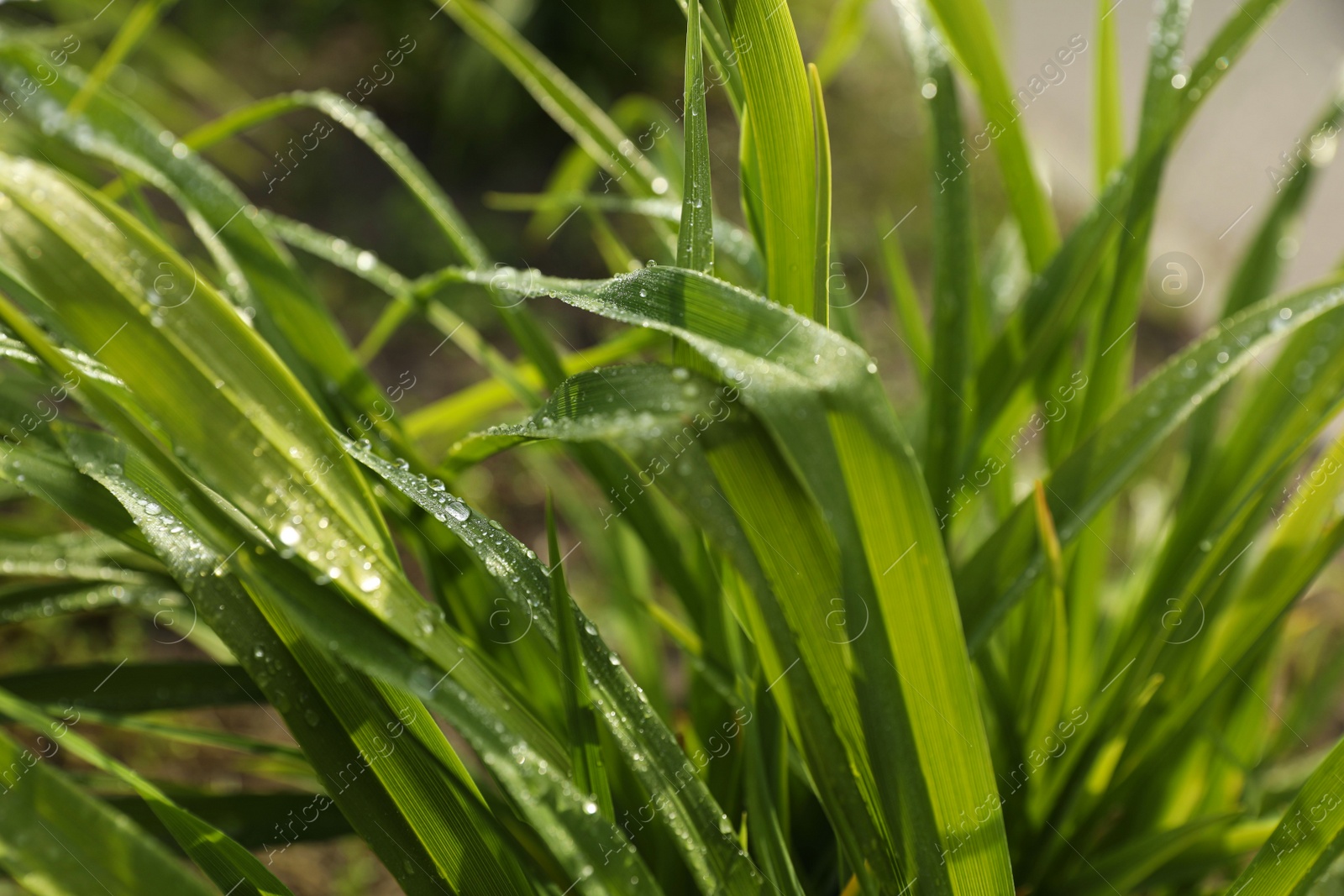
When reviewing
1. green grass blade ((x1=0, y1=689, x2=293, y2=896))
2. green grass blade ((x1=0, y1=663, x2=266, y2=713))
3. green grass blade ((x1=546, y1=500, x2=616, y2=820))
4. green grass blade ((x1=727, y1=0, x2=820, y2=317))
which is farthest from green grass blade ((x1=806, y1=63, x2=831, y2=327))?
green grass blade ((x1=0, y1=663, x2=266, y2=713))

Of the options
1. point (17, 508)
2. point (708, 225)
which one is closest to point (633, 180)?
point (708, 225)

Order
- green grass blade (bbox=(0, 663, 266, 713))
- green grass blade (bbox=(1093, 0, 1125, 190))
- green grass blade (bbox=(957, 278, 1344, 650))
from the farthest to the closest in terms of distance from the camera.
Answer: green grass blade (bbox=(1093, 0, 1125, 190)), green grass blade (bbox=(0, 663, 266, 713)), green grass blade (bbox=(957, 278, 1344, 650))

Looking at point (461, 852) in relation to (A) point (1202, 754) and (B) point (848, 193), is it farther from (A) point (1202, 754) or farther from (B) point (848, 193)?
(B) point (848, 193)

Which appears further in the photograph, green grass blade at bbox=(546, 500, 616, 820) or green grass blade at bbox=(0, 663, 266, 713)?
green grass blade at bbox=(0, 663, 266, 713)

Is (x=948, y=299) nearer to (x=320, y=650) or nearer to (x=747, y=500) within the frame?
(x=747, y=500)

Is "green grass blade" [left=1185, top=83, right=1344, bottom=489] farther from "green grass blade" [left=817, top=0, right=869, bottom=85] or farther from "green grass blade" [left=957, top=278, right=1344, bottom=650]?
"green grass blade" [left=817, top=0, right=869, bottom=85]

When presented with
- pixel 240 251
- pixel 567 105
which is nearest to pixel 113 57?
pixel 240 251

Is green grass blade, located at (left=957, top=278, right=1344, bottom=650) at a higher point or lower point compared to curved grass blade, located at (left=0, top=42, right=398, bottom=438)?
lower

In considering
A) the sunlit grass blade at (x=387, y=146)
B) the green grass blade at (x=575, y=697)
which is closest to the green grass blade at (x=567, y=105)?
the sunlit grass blade at (x=387, y=146)
